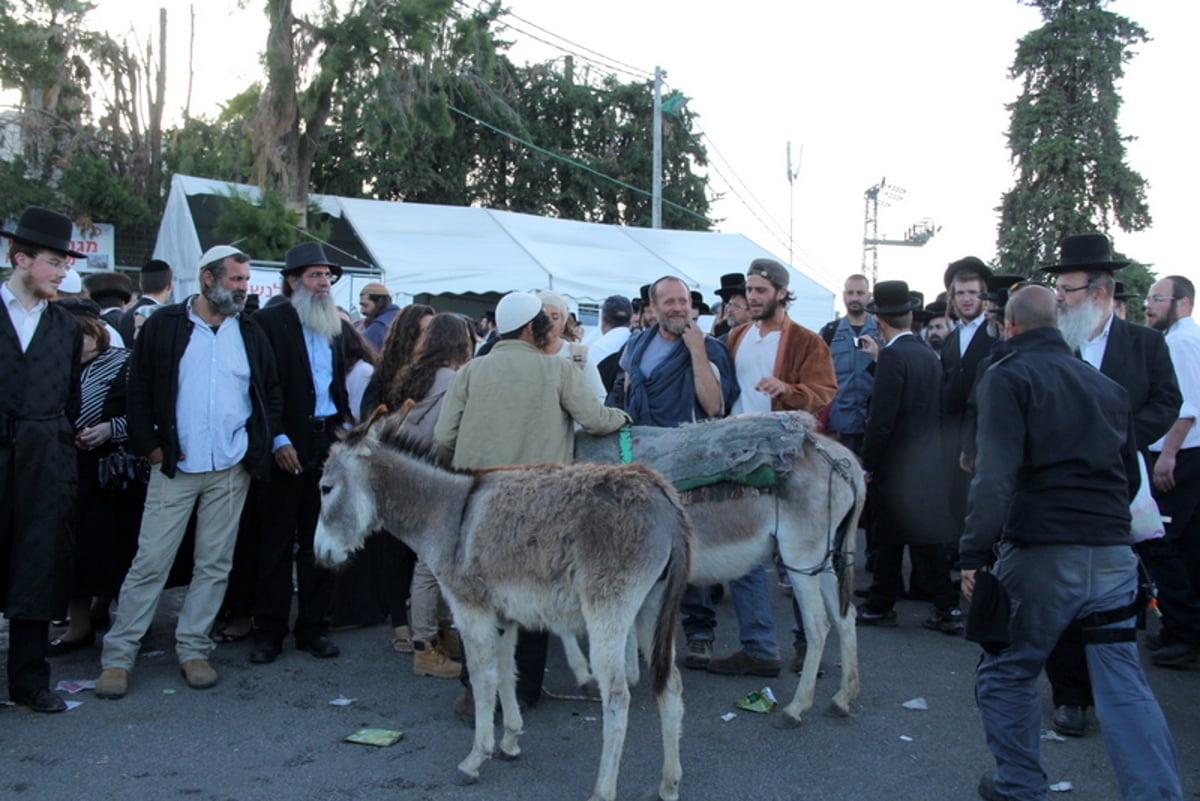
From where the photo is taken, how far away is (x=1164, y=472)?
20.7 ft

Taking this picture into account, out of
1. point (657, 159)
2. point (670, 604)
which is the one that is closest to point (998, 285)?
point (670, 604)

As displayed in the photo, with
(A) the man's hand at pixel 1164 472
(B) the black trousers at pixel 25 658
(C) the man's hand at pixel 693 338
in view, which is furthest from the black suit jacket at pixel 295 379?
(A) the man's hand at pixel 1164 472

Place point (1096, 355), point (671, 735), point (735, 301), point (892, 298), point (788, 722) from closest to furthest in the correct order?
point (671, 735) < point (788, 722) < point (1096, 355) < point (892, 298) < point (735, 301)

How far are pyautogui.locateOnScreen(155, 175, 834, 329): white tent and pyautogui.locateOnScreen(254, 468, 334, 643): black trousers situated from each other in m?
11.2

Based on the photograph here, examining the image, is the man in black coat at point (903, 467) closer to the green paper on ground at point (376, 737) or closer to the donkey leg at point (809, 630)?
the donkey leg at point (809, 630)

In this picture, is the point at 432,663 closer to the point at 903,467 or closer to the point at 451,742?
the point at 451,742

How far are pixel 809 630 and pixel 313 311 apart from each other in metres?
3.76

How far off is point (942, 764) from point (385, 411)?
128 inches

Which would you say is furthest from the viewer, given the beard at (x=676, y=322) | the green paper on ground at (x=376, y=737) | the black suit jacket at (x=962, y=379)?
the black suit jacket at (x=962, y=379)

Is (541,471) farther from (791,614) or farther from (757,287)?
(791,614)

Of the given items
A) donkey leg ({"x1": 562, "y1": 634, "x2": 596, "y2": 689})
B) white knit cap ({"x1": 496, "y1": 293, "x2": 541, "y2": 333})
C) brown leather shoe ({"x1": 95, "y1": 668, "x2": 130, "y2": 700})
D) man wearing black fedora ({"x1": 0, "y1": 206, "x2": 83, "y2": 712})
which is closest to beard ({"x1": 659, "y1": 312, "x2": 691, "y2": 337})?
white knit cap ({"x1": 496, "y1": 293, "x2": 541, "y2": 333})

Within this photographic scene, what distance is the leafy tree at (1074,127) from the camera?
77.3 ft

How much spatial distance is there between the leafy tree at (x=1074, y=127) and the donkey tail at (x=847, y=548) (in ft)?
69.2

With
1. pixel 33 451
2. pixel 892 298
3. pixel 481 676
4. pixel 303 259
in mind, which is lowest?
pixel 481 676
